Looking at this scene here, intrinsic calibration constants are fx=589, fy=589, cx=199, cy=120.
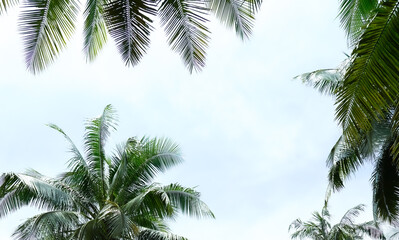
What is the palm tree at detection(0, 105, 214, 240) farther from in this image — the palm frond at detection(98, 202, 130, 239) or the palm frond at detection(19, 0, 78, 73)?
the palm frond at detection(19, 0, 78, 73)

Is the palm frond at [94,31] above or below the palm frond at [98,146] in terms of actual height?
below

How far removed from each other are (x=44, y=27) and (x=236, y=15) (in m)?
2.36

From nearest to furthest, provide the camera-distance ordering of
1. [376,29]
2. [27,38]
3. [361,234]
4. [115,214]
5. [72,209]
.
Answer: [376,29], [27,38], [115,214], [72,209], [361,234]

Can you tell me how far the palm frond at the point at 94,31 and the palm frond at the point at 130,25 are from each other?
33 centimetres

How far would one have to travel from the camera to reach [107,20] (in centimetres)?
731

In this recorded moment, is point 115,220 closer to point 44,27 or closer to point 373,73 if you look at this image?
point 44,27

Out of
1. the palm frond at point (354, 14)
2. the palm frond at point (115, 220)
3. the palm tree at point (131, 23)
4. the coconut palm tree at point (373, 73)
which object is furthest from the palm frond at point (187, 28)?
the palm frond at point (115, 220)

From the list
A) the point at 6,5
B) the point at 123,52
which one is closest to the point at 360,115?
the point at 123,52

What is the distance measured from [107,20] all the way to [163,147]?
10238mm

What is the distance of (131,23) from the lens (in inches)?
288

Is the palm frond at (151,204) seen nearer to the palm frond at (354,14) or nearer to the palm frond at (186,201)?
the palm frond at (186,201)

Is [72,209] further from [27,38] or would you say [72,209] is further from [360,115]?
[360,115]

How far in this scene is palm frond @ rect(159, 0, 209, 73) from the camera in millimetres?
7387

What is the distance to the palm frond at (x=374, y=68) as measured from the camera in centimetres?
538
